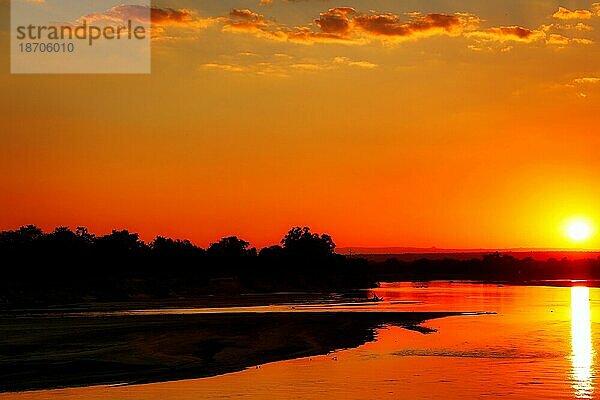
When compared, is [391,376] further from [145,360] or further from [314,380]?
[145,360]

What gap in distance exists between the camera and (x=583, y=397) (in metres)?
29.4

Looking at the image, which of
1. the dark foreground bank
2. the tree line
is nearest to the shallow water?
the dark foreground bank

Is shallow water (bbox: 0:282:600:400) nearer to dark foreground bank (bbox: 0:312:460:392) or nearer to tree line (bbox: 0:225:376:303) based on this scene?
dark foreground bank (bbox: 0:312:460:392)

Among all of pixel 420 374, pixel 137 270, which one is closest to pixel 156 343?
pixel 420 374

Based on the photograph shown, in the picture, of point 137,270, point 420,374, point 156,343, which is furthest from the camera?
point 137,270

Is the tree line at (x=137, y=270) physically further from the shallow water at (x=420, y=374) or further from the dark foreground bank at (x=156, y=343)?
the shallow water at (x=420, y=374)

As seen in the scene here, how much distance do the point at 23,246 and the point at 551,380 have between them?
108 meters

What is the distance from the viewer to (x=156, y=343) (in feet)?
148

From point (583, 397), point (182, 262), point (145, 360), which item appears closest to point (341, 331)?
point (145, 360)

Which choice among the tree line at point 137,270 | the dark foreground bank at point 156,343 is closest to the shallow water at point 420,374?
the dark foreground bank at point 156,343

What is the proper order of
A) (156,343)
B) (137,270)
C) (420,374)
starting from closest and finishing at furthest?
(420,374) < (156,343) < (137,270)

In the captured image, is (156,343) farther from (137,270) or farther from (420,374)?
(137,270)

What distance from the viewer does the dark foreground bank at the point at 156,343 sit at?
34.9 m

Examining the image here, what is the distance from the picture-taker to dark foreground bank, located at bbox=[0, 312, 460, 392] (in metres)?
34.9
